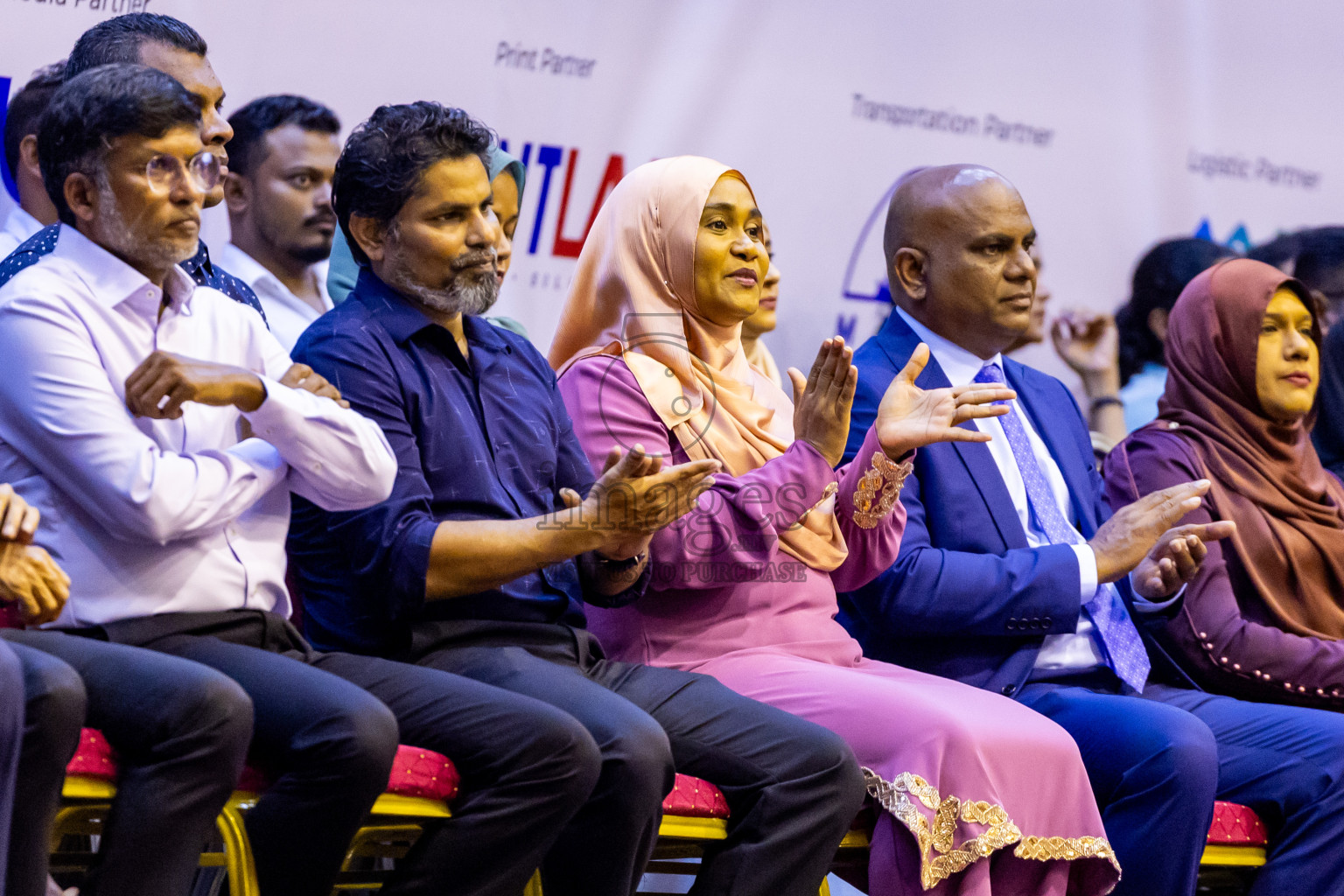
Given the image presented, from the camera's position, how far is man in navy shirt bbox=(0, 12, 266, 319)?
2.79 meters

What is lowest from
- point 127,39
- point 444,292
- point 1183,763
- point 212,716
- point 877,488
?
point 1183,763

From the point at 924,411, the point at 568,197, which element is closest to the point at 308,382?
the point at 924,411

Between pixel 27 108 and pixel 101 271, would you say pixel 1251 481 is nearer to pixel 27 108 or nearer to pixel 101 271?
pixel 101 271

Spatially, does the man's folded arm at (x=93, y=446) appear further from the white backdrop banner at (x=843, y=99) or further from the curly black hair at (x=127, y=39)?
the white backdrop banner at (x=843, y=99)

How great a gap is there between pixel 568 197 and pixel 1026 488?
1.39 meters

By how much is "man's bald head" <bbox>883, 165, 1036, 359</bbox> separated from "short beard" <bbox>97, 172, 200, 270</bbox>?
5.69 feet

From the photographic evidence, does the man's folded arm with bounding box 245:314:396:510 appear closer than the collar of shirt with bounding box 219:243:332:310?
Yes

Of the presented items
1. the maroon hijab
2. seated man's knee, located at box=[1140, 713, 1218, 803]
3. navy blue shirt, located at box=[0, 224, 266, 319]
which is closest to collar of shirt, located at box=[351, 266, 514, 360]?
navy blue shirt, located at box=[0, 224, 266, 319]

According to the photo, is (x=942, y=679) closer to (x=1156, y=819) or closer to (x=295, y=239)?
(x=1156, y=819)

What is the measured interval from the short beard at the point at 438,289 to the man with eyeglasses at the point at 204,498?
1.25ft

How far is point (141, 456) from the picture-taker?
7.06ft

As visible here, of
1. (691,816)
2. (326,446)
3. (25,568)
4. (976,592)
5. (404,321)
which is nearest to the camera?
(25,568)

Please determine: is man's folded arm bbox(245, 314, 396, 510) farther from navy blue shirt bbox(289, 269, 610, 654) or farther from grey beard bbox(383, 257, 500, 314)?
grey beard bbox(383, 257, 500, 314)

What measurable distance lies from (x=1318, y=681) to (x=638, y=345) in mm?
1605
